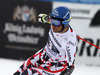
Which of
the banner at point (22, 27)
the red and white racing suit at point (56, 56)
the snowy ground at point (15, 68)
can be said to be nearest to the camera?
the red and white racing suit at point (56, 56)

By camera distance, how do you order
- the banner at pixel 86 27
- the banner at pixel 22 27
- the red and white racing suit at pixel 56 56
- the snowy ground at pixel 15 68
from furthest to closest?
the banner at pixel 22 27 → the banner at pixel 86 27 → the snowy ground at pixel 15 68 → the red and white racing suit at pixel 56 56

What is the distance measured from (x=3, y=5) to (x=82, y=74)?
2805 mm

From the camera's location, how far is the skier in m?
2.53

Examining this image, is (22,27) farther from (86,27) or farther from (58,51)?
(58,51)

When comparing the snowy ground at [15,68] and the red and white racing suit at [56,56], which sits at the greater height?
the red and white racing suit at [56,56]

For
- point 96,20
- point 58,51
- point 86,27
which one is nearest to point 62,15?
point 58,51

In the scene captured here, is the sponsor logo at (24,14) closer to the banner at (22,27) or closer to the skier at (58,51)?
the banner at (22,27)

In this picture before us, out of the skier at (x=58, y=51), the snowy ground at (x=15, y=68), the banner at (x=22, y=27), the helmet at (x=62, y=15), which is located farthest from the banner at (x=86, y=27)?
the helmet at (x=62, y=15)

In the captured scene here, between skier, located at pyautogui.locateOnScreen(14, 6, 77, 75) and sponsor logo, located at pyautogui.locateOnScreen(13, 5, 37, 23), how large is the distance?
2217 mm

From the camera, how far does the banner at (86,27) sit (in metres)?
4.89

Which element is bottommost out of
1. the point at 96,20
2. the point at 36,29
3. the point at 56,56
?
the point at 36,29

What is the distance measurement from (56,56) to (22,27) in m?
2.57

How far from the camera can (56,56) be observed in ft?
9.18

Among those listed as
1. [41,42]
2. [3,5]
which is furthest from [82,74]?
[3,5]
